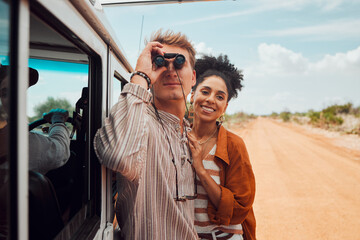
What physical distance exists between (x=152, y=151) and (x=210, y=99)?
71cm

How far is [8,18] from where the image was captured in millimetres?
676

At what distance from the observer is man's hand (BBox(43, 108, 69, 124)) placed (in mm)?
1781

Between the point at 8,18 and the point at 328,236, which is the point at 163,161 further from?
the point at 328,236

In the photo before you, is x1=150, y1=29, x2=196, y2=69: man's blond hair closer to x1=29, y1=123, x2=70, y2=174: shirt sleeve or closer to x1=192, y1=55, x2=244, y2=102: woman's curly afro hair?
x1=192, y1=55, x2=244, y2=102: woman's curly afro hair

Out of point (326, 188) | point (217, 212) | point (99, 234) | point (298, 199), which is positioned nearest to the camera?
point (99, 234)

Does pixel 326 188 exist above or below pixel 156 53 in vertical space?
below

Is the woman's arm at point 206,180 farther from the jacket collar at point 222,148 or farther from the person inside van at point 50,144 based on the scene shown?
the person inside van at point 50,144

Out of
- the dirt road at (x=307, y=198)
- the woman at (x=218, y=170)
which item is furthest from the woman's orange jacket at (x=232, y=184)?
the dirt road at (x=307, y=198)

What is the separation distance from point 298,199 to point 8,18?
6.44 metres

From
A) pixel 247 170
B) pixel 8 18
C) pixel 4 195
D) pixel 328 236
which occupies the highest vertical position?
pixel 8 18

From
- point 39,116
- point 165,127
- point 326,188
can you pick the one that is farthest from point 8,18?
point 326,188

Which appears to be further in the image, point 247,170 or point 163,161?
point 247,170

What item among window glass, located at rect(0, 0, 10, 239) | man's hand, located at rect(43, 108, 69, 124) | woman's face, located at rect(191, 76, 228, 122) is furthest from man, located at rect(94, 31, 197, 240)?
man's hand, located at rect(43, 108, 69, 124)

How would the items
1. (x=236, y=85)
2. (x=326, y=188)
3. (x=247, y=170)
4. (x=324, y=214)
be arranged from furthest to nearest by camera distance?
(x=326, y=188)
(x=324, y=214)
(x=236, y=85)
(x=247, y=170)
